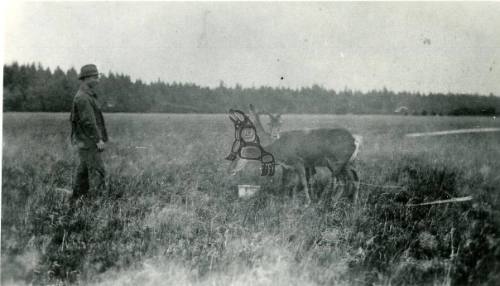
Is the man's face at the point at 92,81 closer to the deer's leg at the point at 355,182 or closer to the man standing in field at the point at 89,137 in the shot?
the man standing in field at the point at 89,137

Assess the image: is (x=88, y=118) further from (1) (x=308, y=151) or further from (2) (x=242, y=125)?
(1) (x=308, y=151)

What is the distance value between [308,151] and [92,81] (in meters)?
3.24

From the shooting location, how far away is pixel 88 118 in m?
5.20

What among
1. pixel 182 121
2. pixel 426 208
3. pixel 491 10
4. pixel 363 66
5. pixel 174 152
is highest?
pixel 491 10

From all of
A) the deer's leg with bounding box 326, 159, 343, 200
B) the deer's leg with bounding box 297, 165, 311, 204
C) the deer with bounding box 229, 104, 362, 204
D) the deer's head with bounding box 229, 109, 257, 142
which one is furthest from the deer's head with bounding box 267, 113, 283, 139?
the deer's leg with bounding box 326, 159, 343, 200

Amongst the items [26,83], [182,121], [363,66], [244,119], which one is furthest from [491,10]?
[26,83]

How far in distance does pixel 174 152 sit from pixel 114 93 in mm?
1222

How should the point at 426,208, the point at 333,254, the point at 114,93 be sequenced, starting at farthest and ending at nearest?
the point at 114,93 → the point at 426,208 → the point at 333,254

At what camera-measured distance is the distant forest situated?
534cm

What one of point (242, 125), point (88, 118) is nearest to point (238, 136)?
point (242, 125)

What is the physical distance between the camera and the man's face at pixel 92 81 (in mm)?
5297

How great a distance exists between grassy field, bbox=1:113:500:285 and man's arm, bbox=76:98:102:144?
243 mm

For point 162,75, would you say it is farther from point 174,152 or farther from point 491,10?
point 491,10

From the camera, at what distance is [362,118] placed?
5.39 meters
